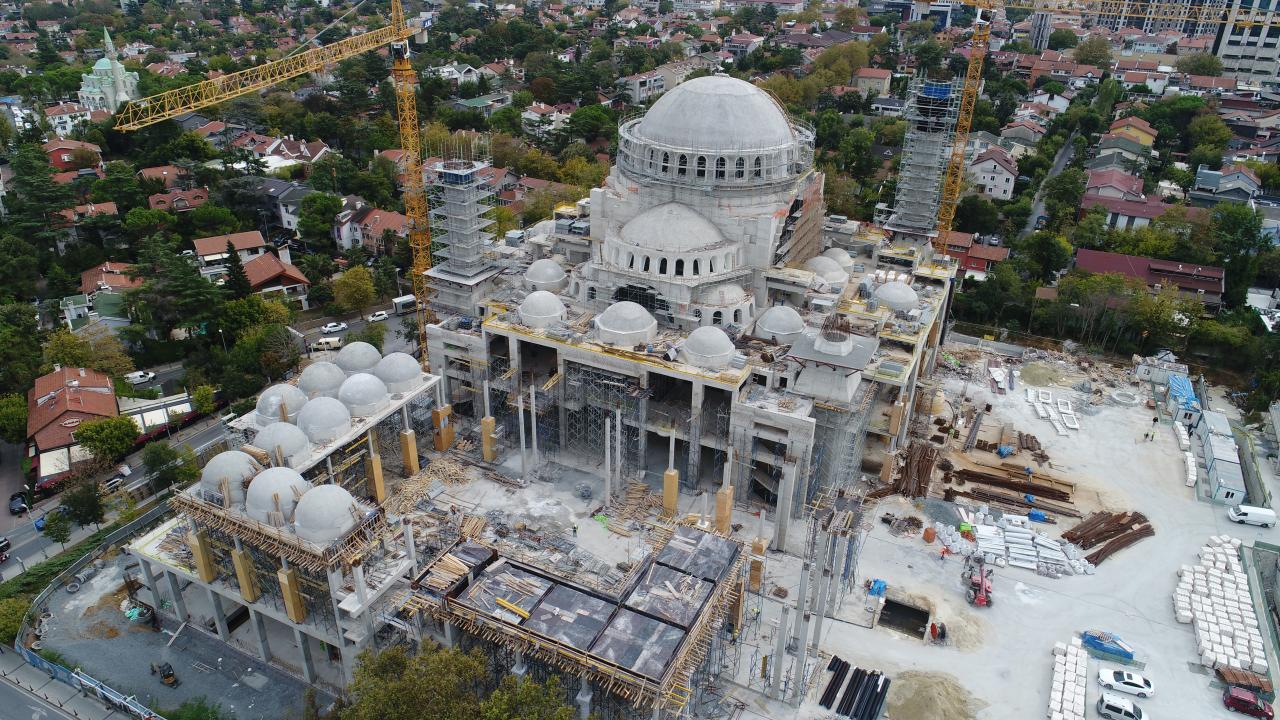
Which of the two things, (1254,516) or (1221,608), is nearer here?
(1221,608)

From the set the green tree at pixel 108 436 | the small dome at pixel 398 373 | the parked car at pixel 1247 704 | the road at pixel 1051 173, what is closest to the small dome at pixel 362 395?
the small dome at pixel 398 373

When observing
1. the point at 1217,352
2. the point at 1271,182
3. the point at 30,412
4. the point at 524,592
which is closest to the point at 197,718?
the point at 524,592

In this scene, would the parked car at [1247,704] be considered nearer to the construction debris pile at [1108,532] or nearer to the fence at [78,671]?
the construction debris pile at [1108,532]

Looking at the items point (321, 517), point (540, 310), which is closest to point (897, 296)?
point (540, 310)

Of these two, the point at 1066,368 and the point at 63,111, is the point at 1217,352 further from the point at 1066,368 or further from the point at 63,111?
the point at 63,111

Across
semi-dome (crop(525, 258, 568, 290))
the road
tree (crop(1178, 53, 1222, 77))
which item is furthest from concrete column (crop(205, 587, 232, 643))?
tree (crop(1178, 53, 1222, 77))

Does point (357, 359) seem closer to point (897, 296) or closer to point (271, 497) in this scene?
point (271, 497)
